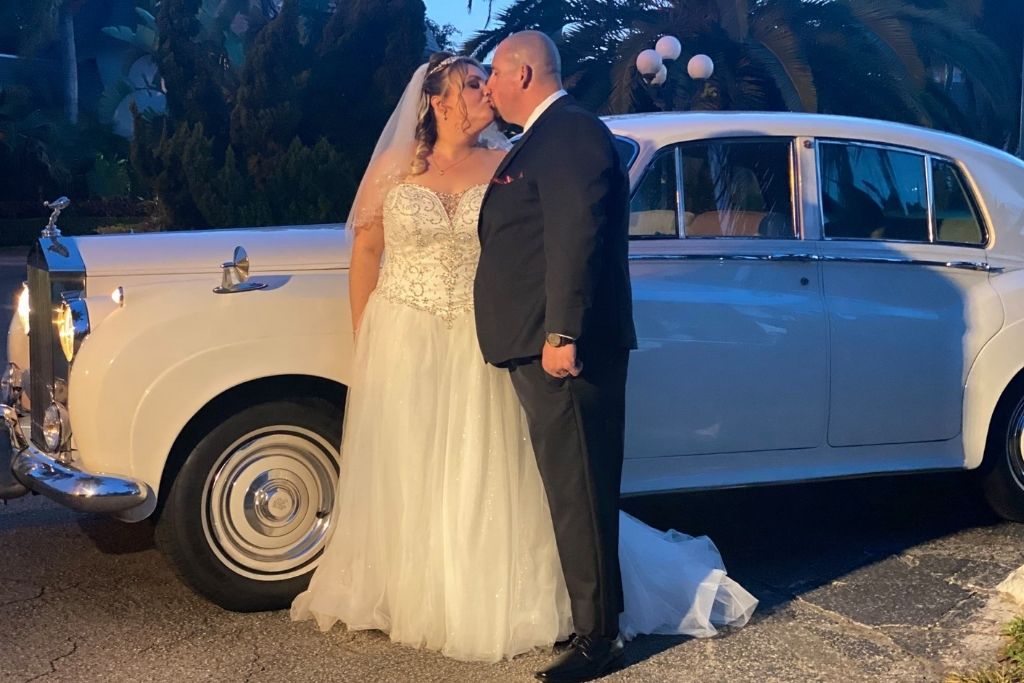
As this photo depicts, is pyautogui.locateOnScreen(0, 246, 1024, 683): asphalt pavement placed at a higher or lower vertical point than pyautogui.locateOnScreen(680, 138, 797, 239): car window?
lower

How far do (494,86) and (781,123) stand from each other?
1.65m

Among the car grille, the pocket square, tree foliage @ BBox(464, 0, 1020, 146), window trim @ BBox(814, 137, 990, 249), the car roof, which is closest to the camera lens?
the pocket square

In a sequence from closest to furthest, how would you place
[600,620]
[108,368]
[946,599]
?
[600,620]
[108,368]
[946,599]

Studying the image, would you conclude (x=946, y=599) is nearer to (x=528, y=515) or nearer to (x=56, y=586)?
(x=528, y=515)

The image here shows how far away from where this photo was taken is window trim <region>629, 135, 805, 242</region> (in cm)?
466

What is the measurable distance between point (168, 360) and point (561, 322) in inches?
55.8

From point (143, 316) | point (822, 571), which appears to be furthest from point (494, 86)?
point (822, 571)

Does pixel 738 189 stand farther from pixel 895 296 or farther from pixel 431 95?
pixel 431 95

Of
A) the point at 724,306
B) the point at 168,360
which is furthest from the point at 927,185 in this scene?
the point at 168,360

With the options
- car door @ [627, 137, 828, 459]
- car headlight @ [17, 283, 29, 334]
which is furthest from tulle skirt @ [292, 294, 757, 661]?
car headlight @ [17, 283, 29, 334]

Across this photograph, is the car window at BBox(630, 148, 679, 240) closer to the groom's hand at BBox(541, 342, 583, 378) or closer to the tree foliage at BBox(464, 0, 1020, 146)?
the groom's hand at BBox(541, 342, 583, 378)

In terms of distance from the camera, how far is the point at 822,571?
480 centimetres

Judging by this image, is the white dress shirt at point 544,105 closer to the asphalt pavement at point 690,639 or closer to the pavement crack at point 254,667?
the asphalt pavement at point 690,639

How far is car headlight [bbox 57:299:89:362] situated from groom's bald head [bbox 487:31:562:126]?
160 centimetres
